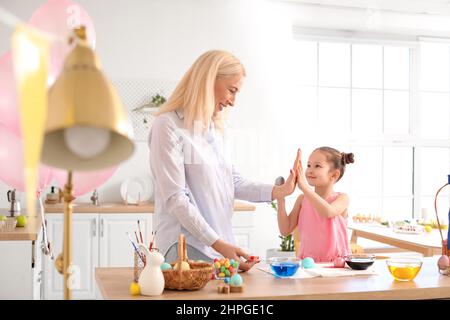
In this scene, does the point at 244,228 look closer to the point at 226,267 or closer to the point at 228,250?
the point at 228,250

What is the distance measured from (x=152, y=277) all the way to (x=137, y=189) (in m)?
3.56

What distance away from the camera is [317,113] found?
595cm

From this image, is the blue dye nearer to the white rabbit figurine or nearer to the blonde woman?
the blonde woman

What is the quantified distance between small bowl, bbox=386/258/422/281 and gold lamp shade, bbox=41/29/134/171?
5.15 ft

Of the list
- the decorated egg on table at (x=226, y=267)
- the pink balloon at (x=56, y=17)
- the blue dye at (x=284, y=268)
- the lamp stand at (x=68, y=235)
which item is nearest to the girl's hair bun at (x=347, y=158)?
the blue dye at (x=284, y=268)

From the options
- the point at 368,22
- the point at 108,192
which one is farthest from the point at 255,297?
the point at 368,22

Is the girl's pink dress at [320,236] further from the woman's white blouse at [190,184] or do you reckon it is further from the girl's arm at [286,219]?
the woman's white blouse at [190,184]

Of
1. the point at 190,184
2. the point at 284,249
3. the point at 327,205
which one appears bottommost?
the point at 284,249

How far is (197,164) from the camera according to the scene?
7.50 ft

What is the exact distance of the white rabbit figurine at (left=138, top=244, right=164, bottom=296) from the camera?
1832 millimetres

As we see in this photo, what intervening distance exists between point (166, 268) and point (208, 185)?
1.47ft

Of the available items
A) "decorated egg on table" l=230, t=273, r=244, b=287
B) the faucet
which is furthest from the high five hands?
the faucet

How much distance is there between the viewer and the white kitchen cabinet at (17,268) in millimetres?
3330

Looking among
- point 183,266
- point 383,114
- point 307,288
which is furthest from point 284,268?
point 383,114
